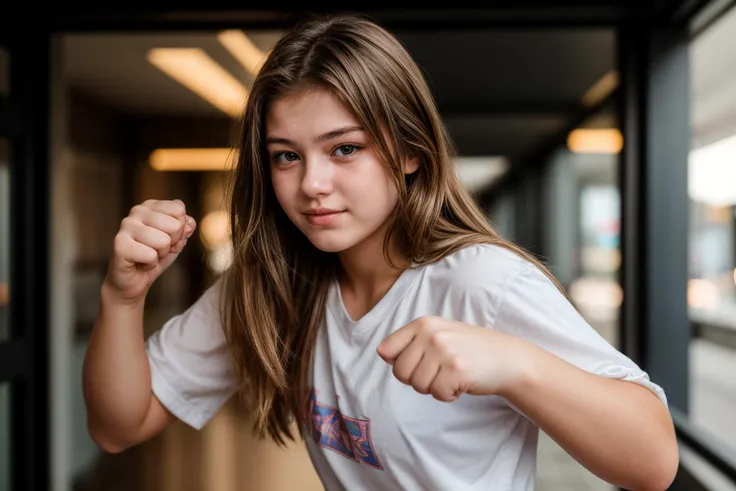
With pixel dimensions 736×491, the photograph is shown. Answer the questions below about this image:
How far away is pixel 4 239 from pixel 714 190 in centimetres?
254

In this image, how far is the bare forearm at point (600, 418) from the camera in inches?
28.1

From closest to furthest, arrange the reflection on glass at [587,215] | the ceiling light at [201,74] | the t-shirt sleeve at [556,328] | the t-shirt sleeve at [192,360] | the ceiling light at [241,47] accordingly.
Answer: the t-shirt sleeve at [556,328] < the t-shirt sleeve at [192,360] < the ceiling light at [241,47] < the ceiling light at [201,74] < the reflection on glass at [587,215]

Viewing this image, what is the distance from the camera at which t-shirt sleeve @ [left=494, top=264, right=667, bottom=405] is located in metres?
0.77

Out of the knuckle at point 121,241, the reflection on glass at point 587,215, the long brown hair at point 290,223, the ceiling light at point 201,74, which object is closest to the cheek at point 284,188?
the long brown hair at point 290,223

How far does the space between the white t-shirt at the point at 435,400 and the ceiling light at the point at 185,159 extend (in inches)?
153

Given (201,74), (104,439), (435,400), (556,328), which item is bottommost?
(104,439)

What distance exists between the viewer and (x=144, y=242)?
914mm

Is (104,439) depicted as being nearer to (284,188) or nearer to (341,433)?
(341,433)

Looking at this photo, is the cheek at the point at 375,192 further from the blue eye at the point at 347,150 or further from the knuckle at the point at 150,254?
the knuckle at the point at 150,254

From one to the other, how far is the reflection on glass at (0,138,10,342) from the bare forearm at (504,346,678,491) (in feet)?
7.01

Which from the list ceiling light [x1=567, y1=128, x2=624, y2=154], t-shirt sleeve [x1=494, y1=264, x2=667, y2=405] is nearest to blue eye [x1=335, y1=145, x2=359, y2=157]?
t-shirt sleeve [x1=494, y1=264, x2=667, y2=405]

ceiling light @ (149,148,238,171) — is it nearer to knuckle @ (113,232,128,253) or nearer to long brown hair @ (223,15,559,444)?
long brown hair @ (223,15,559,444)

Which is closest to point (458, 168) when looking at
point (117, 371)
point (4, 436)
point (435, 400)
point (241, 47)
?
point (435, 400)

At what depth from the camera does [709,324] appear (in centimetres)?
327
